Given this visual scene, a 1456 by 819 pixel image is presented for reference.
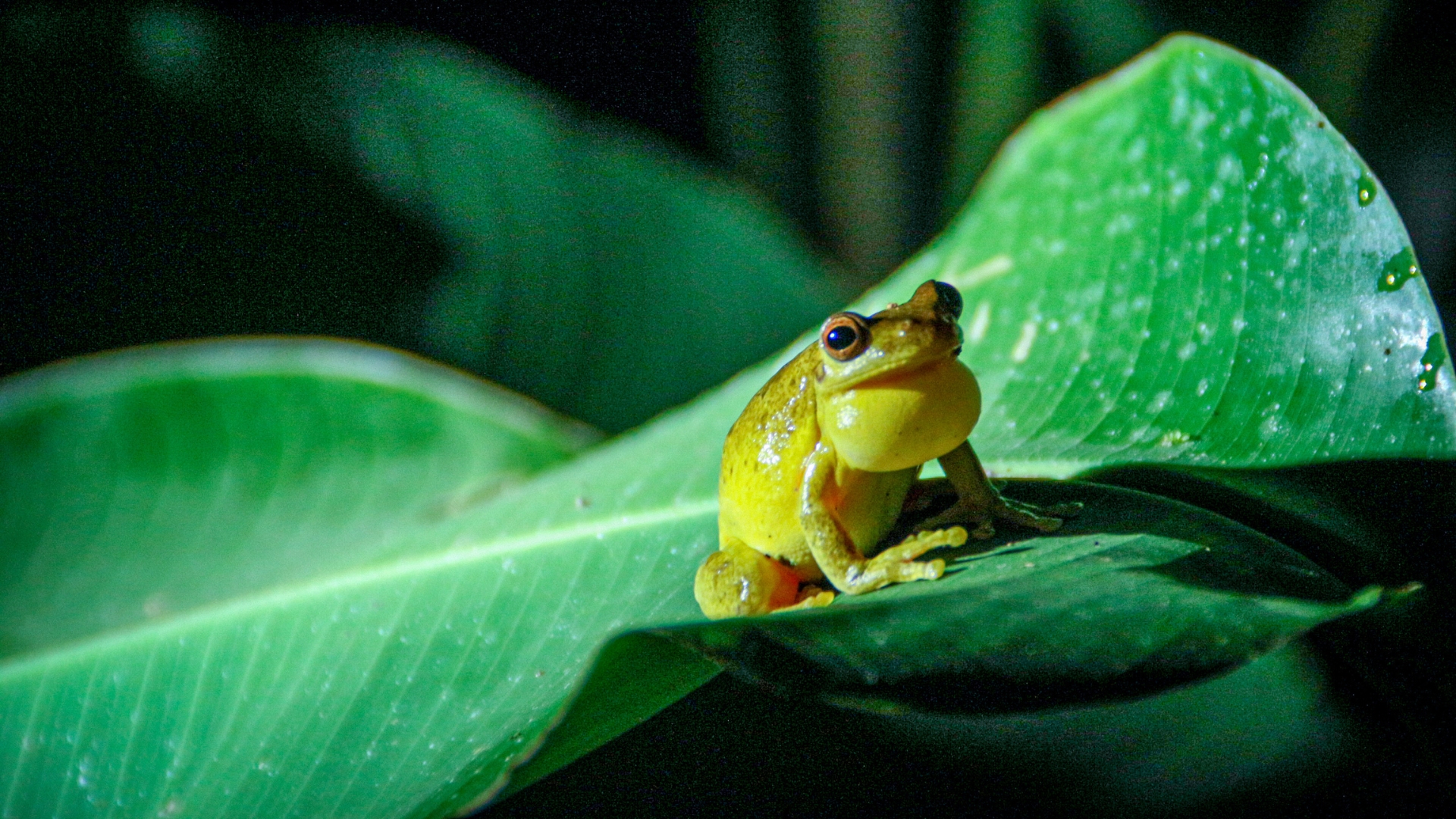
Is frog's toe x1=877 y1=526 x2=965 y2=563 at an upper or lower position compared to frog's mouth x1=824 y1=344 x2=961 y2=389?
lower

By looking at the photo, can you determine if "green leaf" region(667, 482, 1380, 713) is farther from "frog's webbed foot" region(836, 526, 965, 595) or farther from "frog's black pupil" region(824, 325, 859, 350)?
"frog's black pupil" region(824, 325, 859, 350)

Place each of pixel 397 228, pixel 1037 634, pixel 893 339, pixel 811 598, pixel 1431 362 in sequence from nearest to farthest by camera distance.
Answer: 1. pixel 1037 634
2. pixel 1431 362
3. pixel 893 339
4. pixel 811 598
5. pixel 397 228

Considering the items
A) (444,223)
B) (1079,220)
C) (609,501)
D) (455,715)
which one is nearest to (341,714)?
(455,715)

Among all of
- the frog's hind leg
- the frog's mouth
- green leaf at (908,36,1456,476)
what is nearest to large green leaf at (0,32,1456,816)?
green leaf at (908,36,1456,476)

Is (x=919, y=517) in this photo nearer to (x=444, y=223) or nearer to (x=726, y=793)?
(x=726, y=793)

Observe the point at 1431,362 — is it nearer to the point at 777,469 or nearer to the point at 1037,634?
the point at 1037,634

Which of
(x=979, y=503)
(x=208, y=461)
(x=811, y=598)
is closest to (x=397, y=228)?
(x=208, y=461)

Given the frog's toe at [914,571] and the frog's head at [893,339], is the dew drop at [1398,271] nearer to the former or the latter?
the frog's head at [893,339]

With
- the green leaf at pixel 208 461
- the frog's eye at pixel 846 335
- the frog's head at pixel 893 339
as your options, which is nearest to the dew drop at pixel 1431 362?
the frog's head at pixel 893 339
